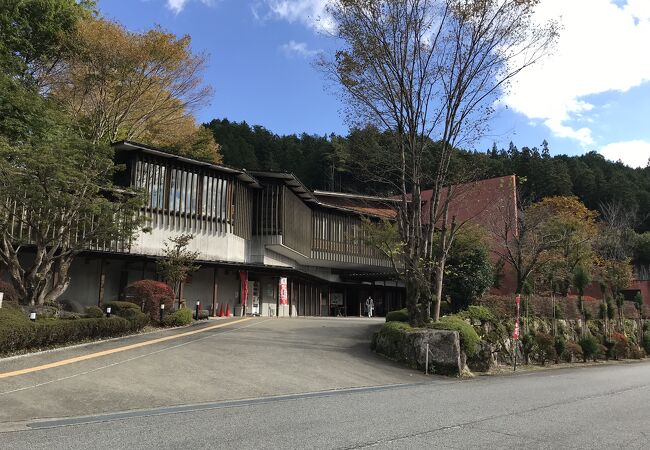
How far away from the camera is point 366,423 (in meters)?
7.19

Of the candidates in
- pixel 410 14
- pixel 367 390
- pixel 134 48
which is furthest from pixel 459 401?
pixel 134 48

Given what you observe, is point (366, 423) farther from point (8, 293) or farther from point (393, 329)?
point (8, 293)

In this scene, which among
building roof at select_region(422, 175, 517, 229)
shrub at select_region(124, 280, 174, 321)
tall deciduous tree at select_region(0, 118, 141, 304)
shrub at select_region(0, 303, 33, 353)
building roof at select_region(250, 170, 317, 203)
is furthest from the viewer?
building roof at select_region(250, 170, 317, 203)

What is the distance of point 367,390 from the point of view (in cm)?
1091

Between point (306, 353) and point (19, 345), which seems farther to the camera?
point (306, 353)

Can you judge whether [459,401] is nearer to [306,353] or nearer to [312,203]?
[306,353]

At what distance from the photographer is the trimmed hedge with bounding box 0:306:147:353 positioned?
1120 centimetres

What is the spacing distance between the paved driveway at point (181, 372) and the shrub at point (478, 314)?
3.99 meters

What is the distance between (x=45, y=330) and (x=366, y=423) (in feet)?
28.8

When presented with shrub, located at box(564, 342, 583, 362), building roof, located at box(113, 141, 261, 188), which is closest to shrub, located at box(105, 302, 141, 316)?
building roof, located at box(113, 141, 261, 188)

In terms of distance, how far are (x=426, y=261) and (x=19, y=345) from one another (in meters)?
12.1

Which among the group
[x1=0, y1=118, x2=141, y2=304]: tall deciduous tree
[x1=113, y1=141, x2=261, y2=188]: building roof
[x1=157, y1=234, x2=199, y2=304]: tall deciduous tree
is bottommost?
[x1=157, y1=234, x2=199, y2=304]: tall deciduous tree

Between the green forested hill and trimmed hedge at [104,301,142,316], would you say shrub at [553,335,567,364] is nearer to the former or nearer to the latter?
trimmed hedge at [104,301,142,316]

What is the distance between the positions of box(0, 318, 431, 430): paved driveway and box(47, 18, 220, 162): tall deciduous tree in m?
13.3
